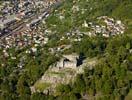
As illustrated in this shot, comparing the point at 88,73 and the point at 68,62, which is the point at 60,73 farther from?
the point at 88,73

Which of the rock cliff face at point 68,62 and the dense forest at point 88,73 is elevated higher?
the rock cliff face at point 68,62

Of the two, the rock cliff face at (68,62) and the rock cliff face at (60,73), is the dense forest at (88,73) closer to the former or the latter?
the rock cliff face at (60,73)

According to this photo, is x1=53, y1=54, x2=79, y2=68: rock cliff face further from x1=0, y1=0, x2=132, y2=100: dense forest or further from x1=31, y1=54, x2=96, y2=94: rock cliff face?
x1=0, y1=0, x2=132, y2=100: dense forest

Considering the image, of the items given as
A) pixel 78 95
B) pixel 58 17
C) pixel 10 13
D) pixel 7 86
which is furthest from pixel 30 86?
pixel 10 13

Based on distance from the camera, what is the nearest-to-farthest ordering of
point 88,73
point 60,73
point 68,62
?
1. point 88,73
2. point 60,73
3. point 68,62

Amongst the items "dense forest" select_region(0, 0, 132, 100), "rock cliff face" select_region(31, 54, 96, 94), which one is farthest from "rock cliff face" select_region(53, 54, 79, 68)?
"dense forest" select_region(0, 0, 132, 100)

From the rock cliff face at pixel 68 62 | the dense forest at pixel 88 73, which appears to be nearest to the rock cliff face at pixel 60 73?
the rock cliff face at pixel 68 62

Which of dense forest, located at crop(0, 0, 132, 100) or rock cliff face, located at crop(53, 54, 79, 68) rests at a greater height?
rock cliff face, located at crop(53, 54, 79, 68)

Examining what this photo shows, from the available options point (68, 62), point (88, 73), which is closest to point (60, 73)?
point (68, 62)

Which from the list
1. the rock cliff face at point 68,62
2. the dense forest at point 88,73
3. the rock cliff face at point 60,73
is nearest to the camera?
the dense forest at point 88,73
